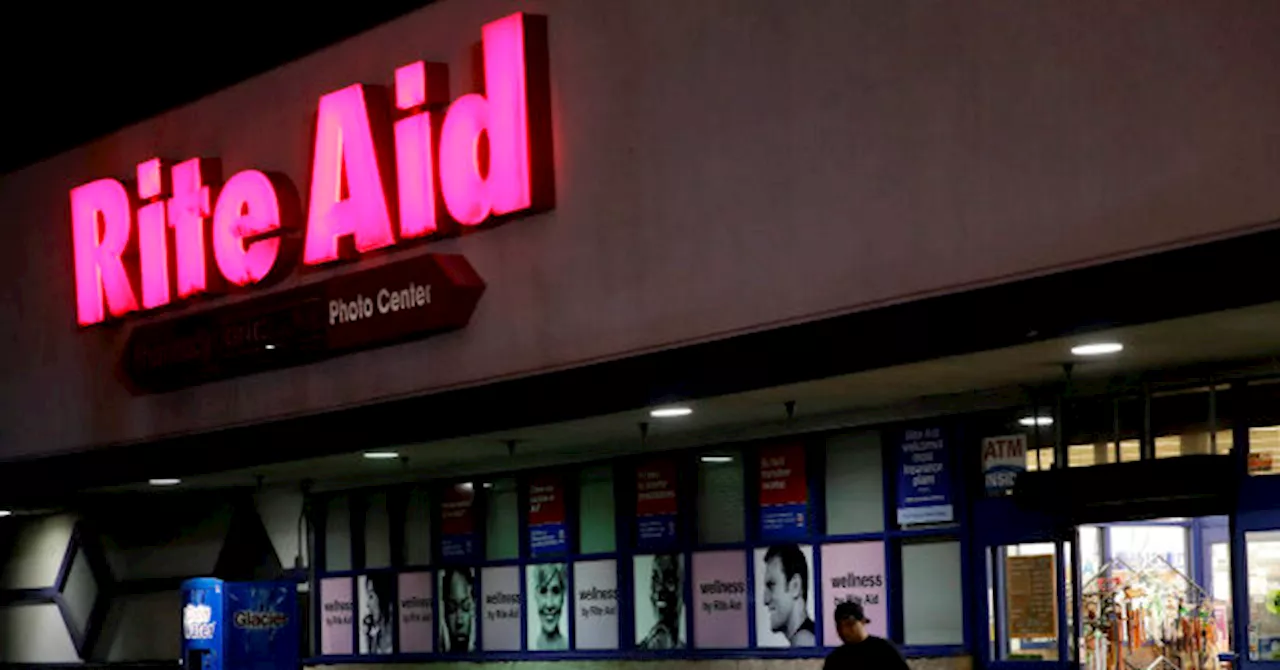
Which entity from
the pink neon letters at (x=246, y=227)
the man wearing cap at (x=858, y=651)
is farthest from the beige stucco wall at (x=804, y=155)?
the man wearing cap at (x=858, y=651)

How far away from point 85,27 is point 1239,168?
20.3m

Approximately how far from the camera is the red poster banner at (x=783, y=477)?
20.8 meters

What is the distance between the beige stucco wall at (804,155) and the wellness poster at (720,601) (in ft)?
11.5

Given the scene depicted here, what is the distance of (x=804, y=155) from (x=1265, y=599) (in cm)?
482

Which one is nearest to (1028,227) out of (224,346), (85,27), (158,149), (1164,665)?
(1164,665)

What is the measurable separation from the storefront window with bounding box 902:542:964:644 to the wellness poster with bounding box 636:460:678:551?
320cm

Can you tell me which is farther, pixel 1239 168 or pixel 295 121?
pixel 295 121

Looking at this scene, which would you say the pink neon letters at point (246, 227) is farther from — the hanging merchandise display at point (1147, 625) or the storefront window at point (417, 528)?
the hanging merchandise display at point (1147, 625)

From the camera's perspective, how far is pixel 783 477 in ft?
69.0

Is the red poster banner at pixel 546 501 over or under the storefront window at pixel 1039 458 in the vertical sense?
under

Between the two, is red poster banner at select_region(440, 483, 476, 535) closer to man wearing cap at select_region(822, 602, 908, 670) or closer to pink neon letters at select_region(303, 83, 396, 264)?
pink neon letters at select_region(303, 83, 396, 264)

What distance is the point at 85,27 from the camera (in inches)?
1177

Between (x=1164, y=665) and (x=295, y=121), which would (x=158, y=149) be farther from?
(x=1164, y=665)

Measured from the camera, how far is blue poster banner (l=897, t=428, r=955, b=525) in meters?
19.4
